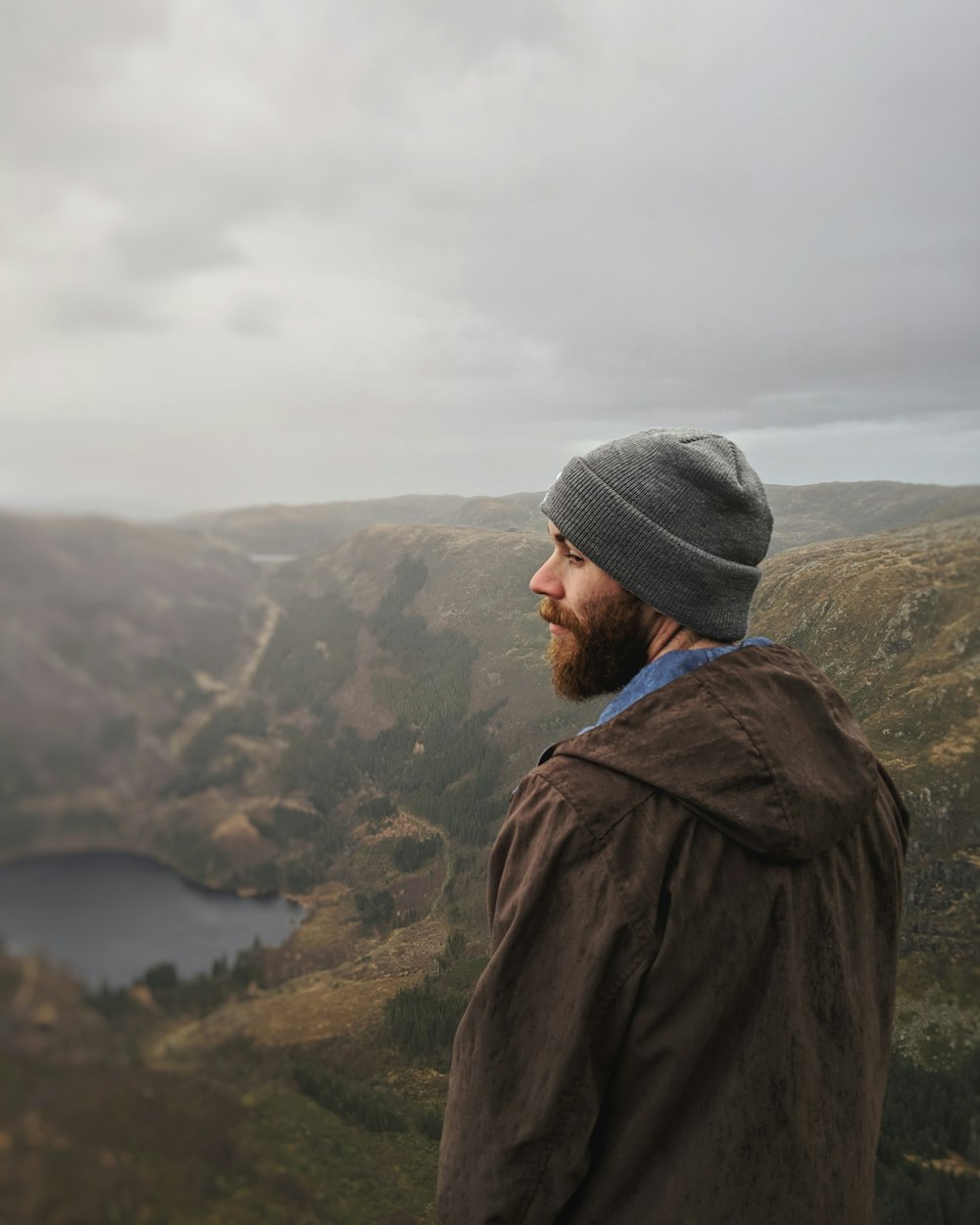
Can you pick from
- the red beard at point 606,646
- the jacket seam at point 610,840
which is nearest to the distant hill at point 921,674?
the red beard at point 606,646

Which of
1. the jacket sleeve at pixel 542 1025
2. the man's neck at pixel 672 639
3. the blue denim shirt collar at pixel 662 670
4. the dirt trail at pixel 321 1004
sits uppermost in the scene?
the man's neck at pixel 672 639

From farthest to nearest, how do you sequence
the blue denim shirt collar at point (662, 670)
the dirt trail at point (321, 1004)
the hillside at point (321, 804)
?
the blue denim shirt collar at point (662, 670) < the dirt trail at point (321, 1004) < the hillside at point (321, 804)

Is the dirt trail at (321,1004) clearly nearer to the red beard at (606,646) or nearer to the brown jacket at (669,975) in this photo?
the brown jacket at (669,975)

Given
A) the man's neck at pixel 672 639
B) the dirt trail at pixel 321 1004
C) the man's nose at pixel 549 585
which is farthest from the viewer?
the man's nose at pixel 549 585

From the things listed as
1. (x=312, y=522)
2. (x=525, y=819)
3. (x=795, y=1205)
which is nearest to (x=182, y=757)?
(x=525, y=819)

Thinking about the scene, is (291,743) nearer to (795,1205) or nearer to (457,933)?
(457,933)

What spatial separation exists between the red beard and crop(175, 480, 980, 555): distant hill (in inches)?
96.7

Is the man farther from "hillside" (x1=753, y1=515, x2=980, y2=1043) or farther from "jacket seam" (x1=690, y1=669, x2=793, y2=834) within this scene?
"hillside" (x1=753, y1=515, x2=980, y2=1043)

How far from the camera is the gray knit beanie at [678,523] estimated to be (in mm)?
2342

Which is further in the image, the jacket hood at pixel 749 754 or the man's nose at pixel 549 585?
the man's nose at pixel 549 585

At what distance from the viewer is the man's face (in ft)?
8.14

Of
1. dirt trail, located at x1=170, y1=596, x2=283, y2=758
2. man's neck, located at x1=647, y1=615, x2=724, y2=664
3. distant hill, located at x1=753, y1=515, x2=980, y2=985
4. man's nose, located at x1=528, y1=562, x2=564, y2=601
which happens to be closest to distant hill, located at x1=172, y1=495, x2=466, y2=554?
dirt trail, located at x1=170, y1=596, x2=283, y2=758

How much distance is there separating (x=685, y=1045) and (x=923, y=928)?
490cm

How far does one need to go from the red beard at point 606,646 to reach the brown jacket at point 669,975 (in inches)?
17.9
